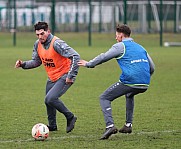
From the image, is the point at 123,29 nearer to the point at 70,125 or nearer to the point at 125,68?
the point at 125,68

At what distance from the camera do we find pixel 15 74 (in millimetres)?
21875

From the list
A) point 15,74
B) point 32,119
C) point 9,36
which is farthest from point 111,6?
point 32,119

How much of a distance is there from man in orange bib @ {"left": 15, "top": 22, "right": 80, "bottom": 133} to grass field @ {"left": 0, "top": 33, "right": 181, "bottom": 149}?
0.47m

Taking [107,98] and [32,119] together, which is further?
[32,119]

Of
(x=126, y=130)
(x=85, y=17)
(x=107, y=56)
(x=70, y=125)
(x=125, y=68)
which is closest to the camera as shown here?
(x=107, y=56)

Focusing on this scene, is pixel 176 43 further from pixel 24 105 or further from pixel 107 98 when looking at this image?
pixel 107 98

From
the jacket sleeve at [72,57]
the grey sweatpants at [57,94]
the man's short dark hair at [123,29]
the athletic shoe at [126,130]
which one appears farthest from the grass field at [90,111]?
the man's short dark hair at [123,29]

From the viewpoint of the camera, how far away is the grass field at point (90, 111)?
31.4ft

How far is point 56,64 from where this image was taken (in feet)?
34.6

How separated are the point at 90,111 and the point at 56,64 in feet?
9.38

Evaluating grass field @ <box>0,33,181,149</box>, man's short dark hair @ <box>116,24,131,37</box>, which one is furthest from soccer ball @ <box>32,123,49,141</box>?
man's short dark hair @ <box>116,24,131,37</box>

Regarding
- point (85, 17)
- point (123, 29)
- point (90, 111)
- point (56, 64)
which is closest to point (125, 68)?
point (123, 29)

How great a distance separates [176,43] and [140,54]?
2841 centimetres

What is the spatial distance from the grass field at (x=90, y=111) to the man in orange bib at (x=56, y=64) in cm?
47
